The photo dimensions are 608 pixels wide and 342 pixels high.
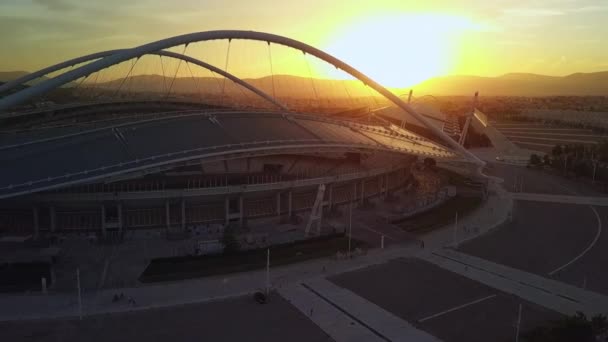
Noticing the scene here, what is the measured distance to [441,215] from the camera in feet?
139

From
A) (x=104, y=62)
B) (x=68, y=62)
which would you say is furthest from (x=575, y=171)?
(x=68, y=62)

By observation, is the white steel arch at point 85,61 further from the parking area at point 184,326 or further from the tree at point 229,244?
the parking area at point 184,326

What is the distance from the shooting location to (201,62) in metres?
57.6

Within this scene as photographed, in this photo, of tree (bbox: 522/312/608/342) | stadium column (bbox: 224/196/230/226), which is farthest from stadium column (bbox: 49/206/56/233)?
tree (bbox: 522/312/608/342)

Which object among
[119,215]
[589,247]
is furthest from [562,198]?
[119,215]

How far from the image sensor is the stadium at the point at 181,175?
30.6 m

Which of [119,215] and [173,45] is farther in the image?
[119,215]

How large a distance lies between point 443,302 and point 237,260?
1315 centimetres

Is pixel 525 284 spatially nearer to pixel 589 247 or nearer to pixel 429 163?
pixel 589 247

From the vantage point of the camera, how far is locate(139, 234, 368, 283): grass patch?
2761 cm

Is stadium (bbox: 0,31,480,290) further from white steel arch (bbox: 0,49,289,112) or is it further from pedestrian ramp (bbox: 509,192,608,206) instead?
pedestrian ramp (bbox: 509,192,608,206)

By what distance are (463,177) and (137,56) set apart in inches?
1807

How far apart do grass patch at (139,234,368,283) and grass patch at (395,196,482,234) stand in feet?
22.1

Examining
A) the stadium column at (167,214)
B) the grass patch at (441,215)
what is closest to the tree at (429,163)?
the grass patch at (441,215)
